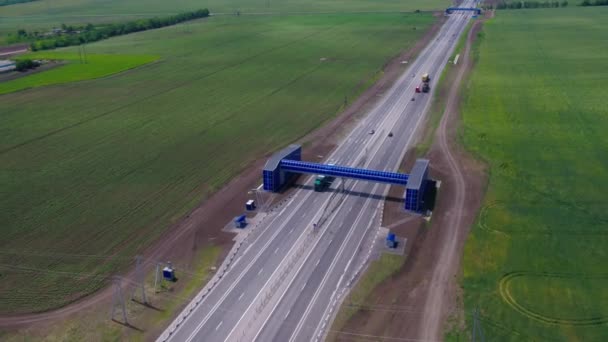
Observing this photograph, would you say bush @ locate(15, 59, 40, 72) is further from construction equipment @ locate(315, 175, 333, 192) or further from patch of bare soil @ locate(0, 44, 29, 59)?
construction equipment @ locate(315, 175, 333, 192)

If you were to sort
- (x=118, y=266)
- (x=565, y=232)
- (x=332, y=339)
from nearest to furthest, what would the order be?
(x=332, y=339) → (x=118, y=266) → (x=565, y=232)

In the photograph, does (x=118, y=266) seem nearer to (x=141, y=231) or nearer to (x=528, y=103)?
(x=141, y=231)

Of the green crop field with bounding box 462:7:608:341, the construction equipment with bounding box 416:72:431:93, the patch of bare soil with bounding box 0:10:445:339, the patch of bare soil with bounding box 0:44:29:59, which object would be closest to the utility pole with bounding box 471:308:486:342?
the green crop field with bounding box 462:7:608:341

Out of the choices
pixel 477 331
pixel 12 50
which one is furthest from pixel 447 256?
pixel 12 50

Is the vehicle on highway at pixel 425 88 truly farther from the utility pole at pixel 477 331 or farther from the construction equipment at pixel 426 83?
the utility pole at pixel 477 331

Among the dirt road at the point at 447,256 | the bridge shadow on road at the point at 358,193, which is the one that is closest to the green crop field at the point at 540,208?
the dirt road at the point at 447,256

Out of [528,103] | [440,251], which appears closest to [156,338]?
[440,251]
